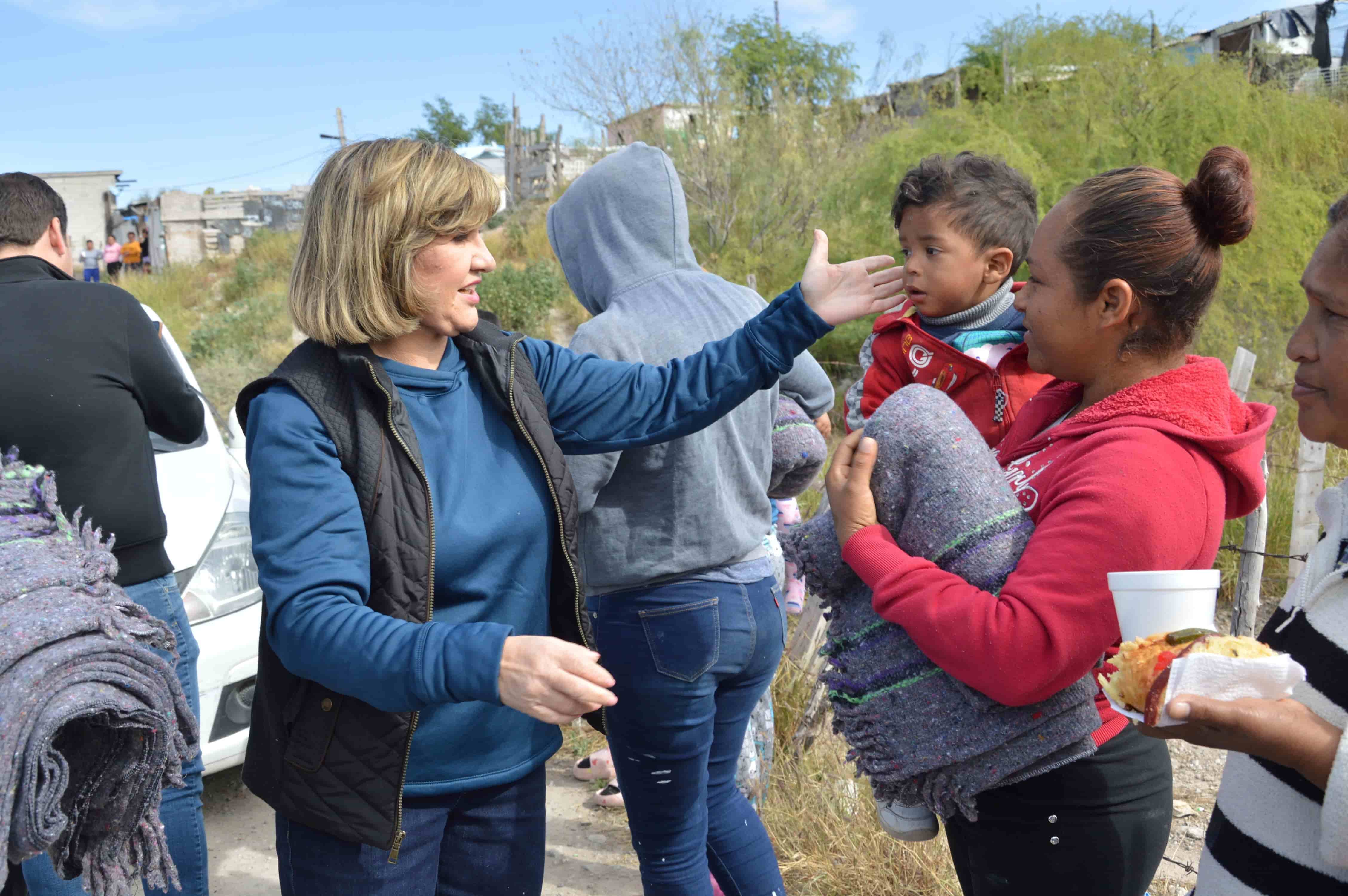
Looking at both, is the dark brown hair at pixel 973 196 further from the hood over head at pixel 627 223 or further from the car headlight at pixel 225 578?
the car headlight at pixel 225 578

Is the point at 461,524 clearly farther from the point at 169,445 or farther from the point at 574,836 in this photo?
the point at 169,445

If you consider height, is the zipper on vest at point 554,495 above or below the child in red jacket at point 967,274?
below

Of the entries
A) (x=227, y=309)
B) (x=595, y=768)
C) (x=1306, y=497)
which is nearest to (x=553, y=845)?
(x=595, y=768)

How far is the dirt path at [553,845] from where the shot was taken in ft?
10.8

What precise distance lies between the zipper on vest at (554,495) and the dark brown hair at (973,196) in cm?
99

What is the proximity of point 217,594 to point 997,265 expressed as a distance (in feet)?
8.89

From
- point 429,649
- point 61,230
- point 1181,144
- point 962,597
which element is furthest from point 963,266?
point 1181,144

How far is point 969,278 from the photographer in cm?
224

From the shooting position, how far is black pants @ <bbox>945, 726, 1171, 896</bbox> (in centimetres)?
157

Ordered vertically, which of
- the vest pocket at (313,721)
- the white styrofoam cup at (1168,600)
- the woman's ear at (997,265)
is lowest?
the vest pocket at (313,721)

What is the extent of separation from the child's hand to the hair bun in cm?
60

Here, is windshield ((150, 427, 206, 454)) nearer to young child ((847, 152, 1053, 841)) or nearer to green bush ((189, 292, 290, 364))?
young child ((847, 152, 1053, 841))

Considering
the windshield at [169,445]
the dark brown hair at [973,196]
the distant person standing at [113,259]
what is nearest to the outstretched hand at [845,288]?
the dark brown hair at [973,196]

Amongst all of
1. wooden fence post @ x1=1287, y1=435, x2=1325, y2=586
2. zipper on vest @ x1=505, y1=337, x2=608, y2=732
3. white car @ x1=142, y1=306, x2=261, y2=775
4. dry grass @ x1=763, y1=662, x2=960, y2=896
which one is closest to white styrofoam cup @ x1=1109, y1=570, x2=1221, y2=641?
zipper on vest @ x1=505, y1=337, x2=608, y2=732
